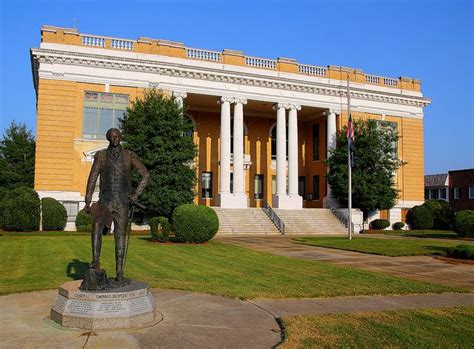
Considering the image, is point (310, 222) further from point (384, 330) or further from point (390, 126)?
point (384, 330)

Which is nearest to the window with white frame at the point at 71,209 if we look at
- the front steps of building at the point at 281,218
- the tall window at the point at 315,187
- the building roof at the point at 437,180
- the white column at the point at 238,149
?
the front steps of building at the point at 281,218

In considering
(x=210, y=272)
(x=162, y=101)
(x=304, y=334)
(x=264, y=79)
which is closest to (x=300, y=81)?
(x=264, y=79)

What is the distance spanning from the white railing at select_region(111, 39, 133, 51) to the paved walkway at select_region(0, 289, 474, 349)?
29205 millimetres

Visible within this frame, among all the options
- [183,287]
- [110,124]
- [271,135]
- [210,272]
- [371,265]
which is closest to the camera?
[183,287]

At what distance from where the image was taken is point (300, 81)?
133ft

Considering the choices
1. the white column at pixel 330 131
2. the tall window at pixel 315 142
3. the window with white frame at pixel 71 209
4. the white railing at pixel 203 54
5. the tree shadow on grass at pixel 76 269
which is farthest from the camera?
the tall window at pixel 315 142

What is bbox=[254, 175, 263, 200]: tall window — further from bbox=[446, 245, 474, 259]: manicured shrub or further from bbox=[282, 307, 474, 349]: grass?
bbox=[282, 307, 474, 349]: grass

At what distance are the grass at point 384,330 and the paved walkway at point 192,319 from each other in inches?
14.9

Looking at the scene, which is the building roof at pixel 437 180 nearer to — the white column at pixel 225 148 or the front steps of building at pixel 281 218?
the front steps of building at pixel 281 218

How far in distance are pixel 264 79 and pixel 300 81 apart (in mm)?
3599

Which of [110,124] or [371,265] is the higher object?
[110,124]

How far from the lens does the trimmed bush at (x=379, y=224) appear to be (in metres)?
39.8

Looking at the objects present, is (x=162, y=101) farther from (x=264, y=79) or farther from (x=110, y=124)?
(x=264, y=79)

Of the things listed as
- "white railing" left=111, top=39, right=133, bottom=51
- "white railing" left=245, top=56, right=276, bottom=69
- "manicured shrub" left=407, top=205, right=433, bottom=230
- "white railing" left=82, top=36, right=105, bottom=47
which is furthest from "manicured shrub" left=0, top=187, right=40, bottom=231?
"manicured shrub" left=407, top=205, right=433, bottom=230
